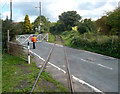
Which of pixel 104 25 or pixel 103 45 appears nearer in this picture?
pixel 103 45

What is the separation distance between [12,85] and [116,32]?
1296cm

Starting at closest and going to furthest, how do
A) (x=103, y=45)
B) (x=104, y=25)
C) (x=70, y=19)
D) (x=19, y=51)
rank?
(x=19, y=51) < (x=103, y=45) < (x=104, y=25) < (x=70, y=19)

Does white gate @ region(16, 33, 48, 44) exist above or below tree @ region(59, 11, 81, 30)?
below

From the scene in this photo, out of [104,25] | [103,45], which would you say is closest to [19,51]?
[103,45]

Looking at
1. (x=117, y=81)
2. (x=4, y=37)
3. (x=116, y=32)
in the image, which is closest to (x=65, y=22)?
(x=116, y=32)

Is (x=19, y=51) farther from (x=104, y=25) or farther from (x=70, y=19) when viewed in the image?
(x=70, y=19)

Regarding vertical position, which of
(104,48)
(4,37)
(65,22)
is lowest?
(104,48)

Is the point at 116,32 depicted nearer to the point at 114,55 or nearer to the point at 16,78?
the point at 114,55

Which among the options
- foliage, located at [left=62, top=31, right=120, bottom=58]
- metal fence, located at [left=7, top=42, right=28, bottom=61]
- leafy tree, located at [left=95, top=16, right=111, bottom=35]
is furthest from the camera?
leafy tree, located at [left=95, top=16, right=111, bottom=35]

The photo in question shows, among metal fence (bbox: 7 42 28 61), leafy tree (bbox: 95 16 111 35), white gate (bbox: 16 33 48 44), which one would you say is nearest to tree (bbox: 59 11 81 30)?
white gate (bbox: 16 33 48 44)

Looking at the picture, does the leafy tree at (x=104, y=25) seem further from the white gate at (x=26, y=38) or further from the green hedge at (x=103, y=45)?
the white gate at (x=26, y=38)

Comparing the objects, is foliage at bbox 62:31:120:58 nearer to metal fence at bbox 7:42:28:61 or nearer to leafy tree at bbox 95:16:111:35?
leafy tree at bbox 95:16:111:35

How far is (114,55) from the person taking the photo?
36.9 feet

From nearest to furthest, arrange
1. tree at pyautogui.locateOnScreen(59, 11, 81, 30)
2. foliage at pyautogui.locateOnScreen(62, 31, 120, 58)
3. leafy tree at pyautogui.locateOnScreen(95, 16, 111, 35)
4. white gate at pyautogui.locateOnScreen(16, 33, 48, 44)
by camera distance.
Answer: foliage at pyautogui.locateOnScreen(62, 31, 120, 58) → leafy tree at pyautogui.locateOnScreen(95, 16, 111, 35) → white gate at pyautogui.locateOnScreen(16, 33, 48, 44) → tree at pyautogui.locateOnScreen(59, 11, 81, 30)
